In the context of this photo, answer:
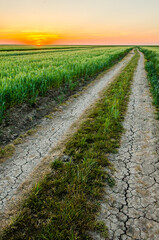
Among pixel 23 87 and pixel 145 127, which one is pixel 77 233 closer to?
pixel 145 127

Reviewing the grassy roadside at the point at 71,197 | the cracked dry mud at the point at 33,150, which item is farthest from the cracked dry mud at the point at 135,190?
the cracked dry mud at the point at 33,150

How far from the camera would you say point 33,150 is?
393 centimetres

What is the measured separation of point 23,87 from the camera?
6406 mm

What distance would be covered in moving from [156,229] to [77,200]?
3.75ft

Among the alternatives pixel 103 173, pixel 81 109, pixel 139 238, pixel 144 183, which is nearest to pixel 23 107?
pixel 81 109

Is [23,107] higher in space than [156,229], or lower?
higher

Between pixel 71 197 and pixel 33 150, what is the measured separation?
1.80 meters

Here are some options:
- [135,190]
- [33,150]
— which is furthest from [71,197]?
[33,150]

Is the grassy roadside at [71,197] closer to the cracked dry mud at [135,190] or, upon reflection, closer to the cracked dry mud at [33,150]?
the cracked dry mud at [135,190]

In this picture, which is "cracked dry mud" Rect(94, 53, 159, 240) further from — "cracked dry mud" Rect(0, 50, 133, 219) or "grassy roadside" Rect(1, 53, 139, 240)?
"cracked dry mud" Rect(0, 50, 133, 219)

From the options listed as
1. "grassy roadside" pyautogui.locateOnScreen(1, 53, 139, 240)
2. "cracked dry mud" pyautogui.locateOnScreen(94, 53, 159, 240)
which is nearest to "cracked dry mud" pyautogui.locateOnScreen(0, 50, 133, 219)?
"grassy roadside" pyautogui.locateOnScreen(1, 53, 139, 240)

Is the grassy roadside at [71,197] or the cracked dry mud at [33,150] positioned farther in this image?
the cracked dry mud at [33,150]

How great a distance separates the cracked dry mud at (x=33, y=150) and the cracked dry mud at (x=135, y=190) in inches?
61.8

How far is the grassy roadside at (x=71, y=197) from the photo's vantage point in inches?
81.6
